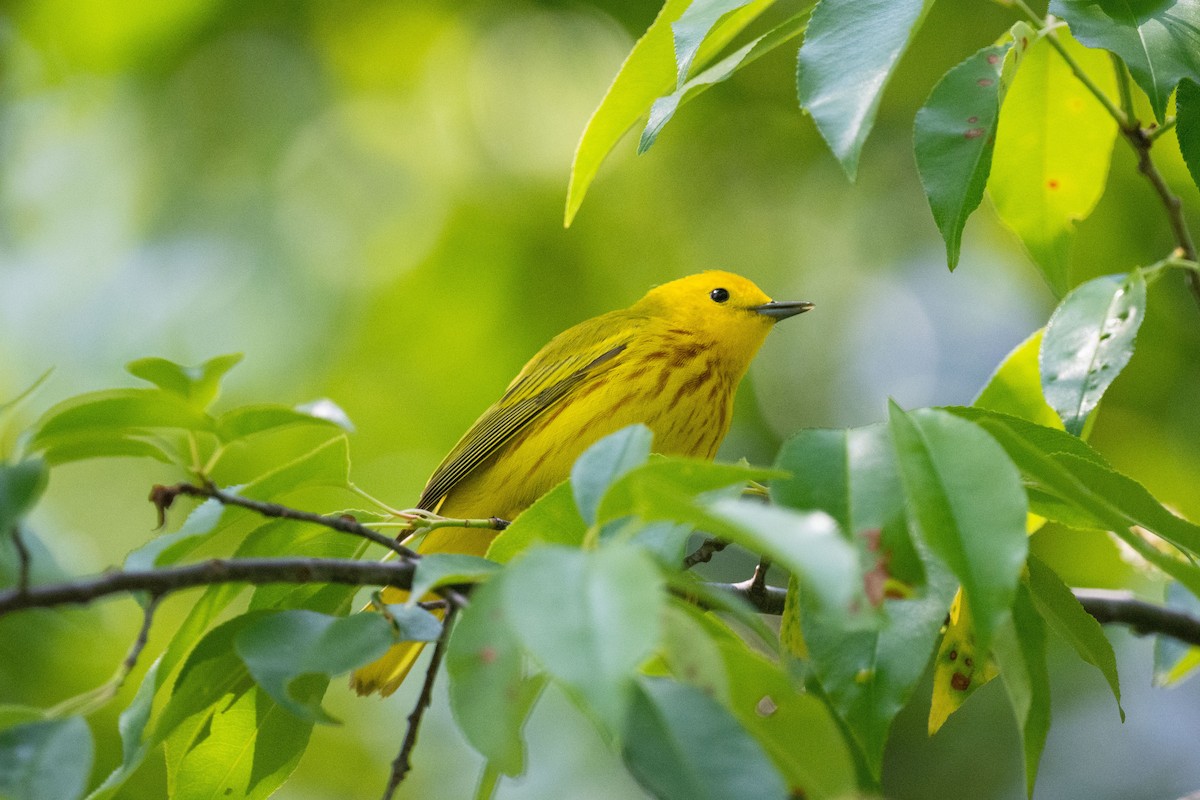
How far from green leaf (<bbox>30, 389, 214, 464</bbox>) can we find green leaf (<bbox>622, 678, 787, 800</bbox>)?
73 cm

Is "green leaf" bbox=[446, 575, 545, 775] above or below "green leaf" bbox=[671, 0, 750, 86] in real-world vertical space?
below

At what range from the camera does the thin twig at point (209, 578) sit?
54.7 inches

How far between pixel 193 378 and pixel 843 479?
0.78 m

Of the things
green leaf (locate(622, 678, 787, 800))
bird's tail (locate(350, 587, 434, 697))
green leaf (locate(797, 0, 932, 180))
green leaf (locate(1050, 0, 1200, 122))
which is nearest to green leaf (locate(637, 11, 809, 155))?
green leaf (locate(797, 0, 932, 180))

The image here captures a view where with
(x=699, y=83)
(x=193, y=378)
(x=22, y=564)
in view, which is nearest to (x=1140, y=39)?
(x=699, y=83)

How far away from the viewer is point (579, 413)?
3.88 m

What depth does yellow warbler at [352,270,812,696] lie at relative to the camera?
3846 mm

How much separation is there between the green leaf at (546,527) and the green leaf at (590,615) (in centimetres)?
44

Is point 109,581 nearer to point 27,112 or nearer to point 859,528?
point 859,528

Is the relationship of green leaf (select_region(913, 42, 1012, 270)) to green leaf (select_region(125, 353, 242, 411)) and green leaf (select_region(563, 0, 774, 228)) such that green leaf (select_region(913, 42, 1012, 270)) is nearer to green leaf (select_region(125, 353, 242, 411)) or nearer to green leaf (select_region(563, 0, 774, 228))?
green leaf (select_region(563, 0, 774, 228))

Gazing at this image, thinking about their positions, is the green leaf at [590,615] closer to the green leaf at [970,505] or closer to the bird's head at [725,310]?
the green leaf at [970,505]

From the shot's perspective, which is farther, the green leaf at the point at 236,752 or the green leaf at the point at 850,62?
the green leaf at the point at 236,752

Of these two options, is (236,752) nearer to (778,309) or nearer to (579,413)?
(579,413)

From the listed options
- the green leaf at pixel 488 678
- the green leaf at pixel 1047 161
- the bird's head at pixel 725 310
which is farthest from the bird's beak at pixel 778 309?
the green leaf at pixel 488 678
